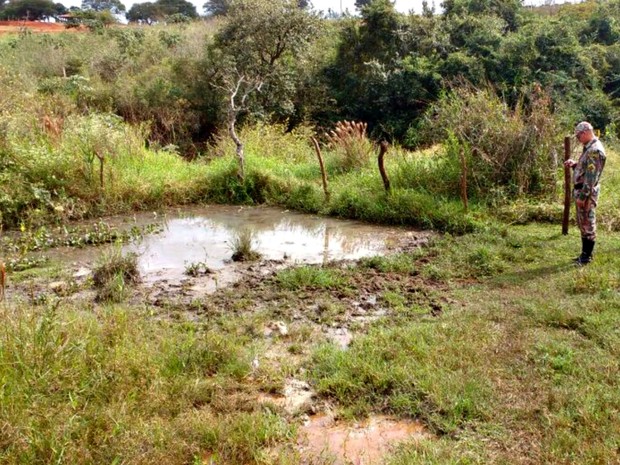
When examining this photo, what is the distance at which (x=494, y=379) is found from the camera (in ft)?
12.3

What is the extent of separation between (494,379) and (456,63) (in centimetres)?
1326

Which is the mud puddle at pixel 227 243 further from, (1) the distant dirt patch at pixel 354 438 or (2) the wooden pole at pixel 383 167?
(1) the distant dirt patch at pixel 354 438

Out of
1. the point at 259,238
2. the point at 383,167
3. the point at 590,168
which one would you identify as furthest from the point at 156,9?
the point at 590,168

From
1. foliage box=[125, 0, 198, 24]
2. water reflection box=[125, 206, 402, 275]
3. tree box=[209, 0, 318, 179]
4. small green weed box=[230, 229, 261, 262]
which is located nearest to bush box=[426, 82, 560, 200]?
water reflection box=[125, 206, 402, 275]

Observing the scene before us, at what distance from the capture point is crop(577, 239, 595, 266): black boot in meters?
5.98

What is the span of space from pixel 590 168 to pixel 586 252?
911mm

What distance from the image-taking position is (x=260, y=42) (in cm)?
1645

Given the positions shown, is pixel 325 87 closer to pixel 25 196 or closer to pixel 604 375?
pixel 25 196

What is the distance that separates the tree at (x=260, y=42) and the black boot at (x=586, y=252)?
11.5 m

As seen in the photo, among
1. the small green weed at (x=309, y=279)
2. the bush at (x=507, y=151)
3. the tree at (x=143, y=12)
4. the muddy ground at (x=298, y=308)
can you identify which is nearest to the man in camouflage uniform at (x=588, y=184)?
the muddy ground at (x=298, y=308)

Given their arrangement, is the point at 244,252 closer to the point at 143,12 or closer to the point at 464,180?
the point at 464,180

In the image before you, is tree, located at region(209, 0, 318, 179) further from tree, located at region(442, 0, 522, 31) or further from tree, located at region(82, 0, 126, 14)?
tree, located at region(82, 0, 126, 14)

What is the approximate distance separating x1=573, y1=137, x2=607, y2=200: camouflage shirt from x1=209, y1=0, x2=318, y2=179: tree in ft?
36.7

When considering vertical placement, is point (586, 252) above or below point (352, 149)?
below
